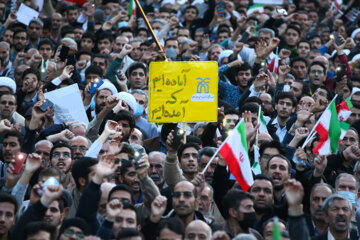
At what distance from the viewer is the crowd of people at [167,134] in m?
9.52

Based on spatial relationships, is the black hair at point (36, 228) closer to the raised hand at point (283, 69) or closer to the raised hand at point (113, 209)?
the raised hand at point (113, 209)

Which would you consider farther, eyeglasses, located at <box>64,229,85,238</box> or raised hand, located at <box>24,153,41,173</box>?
raised hand, located at <box>24,153,41,173</box>

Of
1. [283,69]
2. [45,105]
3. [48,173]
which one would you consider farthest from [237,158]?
[283,69]

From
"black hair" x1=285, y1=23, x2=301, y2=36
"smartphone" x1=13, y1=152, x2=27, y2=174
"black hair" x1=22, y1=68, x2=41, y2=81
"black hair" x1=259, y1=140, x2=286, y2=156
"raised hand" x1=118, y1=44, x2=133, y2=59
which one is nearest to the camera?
"smartphone" x1=13, y1=152, x2=27, y2=174

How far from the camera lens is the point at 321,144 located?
1161 cm

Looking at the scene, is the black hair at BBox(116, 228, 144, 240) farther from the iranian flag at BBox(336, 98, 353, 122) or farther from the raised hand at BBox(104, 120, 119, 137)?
the iranian flag at BBox(336, 98, 353, 122)

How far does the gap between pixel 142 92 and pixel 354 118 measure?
9.72 ft

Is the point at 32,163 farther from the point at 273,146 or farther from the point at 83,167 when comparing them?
the point at 273,146

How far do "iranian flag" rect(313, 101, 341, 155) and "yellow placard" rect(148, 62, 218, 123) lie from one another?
47.6 inches

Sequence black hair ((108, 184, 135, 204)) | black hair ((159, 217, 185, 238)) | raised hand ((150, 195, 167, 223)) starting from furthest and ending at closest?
black hair ((108, 184, 135, 204))
raised hand ((150, 195, 167, 223))
black hair ((159, 217, 185, 238))

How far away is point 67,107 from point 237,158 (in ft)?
10.3

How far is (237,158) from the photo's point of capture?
34.8 feet

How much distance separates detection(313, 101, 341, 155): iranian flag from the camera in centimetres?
1155

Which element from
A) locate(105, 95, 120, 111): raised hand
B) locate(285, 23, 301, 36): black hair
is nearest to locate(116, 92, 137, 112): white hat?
locate(105, 95, 120, 111): raised hand
